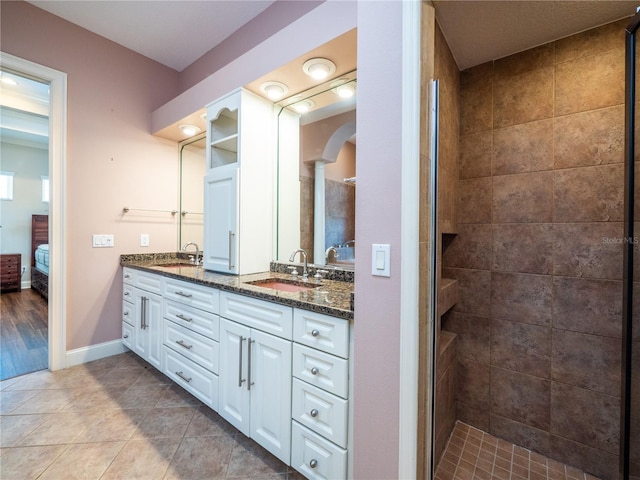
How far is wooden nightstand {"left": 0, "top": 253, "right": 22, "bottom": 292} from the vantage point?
5297mm

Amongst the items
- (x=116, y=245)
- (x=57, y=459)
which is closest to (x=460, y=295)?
(x=57, y=459)

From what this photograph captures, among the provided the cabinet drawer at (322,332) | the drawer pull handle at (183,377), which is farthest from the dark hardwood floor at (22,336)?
the cabinet drawer at (322,332)

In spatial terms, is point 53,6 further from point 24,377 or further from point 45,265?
point 45,265

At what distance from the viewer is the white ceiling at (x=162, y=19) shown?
7.64ft

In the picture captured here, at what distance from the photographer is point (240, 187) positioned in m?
2.11

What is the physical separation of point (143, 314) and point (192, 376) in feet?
2.89

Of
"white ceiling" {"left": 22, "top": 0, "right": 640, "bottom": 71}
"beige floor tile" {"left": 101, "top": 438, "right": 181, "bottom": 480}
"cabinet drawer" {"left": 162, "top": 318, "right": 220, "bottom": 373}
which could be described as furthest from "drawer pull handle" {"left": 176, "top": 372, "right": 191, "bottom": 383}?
"white ceiling" {"left": 22, "top": 0, "right": 640, "bottom": 71}

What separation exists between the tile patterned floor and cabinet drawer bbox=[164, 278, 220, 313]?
70cm

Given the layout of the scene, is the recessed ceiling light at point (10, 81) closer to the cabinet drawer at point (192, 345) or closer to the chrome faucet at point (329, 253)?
the cabinet drawer at point (192, 345)

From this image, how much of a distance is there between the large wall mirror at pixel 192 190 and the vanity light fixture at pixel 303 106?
4.22 ft

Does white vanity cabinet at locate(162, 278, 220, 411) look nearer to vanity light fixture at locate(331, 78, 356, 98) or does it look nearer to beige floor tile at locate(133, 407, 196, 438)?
beige floor tile at locate(133, 407, 196, 438)

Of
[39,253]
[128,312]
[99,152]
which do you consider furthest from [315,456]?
[39,253]

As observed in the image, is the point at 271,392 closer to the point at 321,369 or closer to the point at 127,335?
the point at 321,369

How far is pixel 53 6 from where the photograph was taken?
7.72ft
